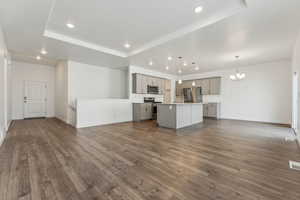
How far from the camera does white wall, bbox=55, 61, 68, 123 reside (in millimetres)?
5961

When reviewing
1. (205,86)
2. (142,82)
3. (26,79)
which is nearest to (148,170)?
(142,82)

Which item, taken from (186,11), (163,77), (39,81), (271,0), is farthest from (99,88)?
(271,0)

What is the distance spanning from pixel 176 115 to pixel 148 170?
3.06 meters

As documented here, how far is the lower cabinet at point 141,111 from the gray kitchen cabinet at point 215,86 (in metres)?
3.99

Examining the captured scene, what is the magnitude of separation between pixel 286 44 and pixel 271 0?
2.90m

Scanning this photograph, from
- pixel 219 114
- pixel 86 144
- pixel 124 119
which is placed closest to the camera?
pixel 86 144

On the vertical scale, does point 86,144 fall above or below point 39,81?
below

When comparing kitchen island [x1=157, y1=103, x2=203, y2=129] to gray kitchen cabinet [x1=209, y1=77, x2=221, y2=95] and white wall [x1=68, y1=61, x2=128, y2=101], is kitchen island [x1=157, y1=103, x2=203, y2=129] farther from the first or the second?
white wall [x1=68, y1=61, x2=128, y2=101]

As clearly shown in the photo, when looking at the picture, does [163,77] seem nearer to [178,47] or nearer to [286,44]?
[178,47]

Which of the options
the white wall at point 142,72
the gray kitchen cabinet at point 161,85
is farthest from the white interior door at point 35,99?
the gray kitchen cabinet at point 161,85

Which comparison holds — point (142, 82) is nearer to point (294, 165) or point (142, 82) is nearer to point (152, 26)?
point (152, 26)

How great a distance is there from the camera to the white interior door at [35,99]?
22.5 ft

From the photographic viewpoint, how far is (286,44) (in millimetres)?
4117

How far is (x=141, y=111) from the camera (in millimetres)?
6691
